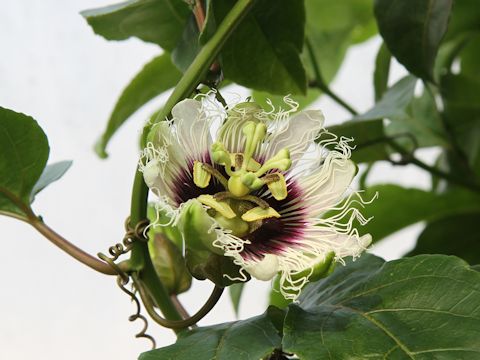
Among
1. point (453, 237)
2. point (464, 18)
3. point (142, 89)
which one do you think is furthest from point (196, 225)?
point (464, 18)

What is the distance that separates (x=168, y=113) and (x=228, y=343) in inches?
7.3

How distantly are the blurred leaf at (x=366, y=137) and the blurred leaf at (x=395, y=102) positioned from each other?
0.7 inches

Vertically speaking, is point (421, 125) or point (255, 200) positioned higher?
point (255, 200)

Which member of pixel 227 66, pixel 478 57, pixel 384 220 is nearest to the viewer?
pixel 227 66

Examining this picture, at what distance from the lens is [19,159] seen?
0.71 metres

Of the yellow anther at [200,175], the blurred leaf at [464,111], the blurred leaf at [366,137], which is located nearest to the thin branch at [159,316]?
the yellow anther at [200,175]

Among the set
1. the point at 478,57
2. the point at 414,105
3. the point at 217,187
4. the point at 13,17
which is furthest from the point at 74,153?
the point at 217,187

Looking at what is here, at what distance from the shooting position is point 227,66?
802 mm

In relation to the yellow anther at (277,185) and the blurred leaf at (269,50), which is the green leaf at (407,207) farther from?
the yellow anther at (277,185)

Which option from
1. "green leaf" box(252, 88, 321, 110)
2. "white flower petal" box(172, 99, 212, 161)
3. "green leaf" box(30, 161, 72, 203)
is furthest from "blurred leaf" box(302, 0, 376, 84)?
"white flower petal" box(172, 99, 212, 161)

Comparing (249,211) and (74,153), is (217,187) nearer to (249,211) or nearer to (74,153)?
(249,211)

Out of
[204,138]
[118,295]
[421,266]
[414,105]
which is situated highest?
[204,138]

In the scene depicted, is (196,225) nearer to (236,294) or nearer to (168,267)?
(168,267)

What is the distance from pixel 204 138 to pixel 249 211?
2.8 inches
